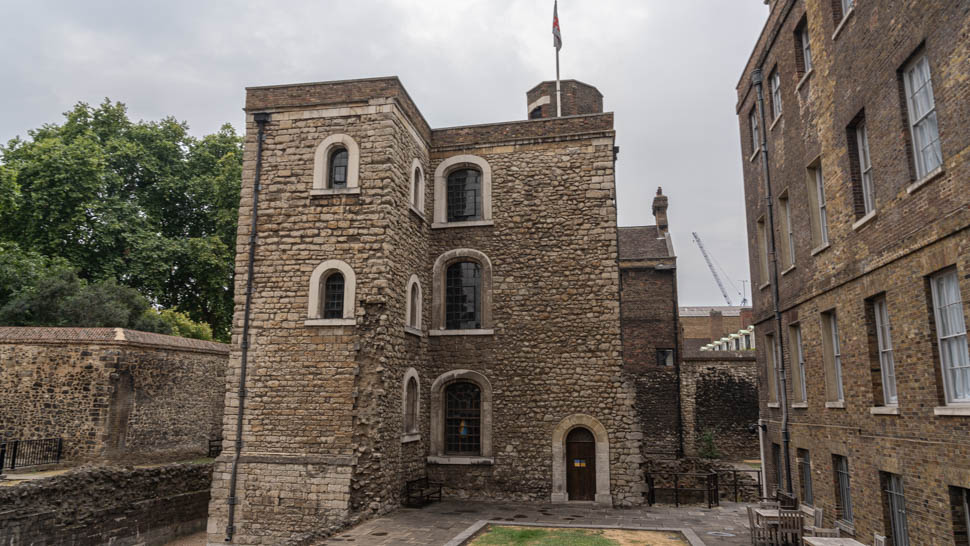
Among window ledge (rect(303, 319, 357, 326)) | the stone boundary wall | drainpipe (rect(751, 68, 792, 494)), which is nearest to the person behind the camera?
drainpipe (rect(751, 68, 792, 494))

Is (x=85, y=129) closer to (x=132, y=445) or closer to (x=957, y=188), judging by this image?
(x=132, y=445)

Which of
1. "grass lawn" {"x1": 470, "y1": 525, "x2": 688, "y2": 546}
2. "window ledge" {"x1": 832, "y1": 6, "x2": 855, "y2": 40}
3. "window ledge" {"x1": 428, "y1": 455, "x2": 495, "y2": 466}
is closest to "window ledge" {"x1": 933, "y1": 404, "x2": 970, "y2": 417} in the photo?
"grass lawn" {"x1": 470, "y1": 525, "x2": 688, "y2": 546}

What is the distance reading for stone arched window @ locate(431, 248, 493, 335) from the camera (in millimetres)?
17969

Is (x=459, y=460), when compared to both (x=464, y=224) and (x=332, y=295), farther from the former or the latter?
(x=464, y=224)

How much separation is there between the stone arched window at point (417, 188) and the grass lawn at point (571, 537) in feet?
27.9

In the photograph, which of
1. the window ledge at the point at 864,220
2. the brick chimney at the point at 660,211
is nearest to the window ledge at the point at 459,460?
the window ledge at the point at 864,220

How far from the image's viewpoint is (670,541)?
1180 centimetres

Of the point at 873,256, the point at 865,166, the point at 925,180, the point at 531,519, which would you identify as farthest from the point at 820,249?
the point at 531,519

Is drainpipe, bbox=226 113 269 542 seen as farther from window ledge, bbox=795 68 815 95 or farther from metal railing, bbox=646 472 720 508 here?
window ledge, bbox=795 68 815 95

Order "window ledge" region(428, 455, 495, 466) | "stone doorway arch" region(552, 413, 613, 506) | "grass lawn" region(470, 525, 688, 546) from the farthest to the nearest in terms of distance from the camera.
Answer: "window ledge" region(428, 455, 495, 466)
"stone doorway arch" region(552, 413, 613, 506)
"grass lawn" region(470, 525, 688, 546)

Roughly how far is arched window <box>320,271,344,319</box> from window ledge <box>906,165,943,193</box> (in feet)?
37.7

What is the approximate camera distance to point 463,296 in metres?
18.4

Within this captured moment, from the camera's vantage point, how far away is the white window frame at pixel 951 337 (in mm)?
7496

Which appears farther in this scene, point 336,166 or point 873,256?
point 336,166
